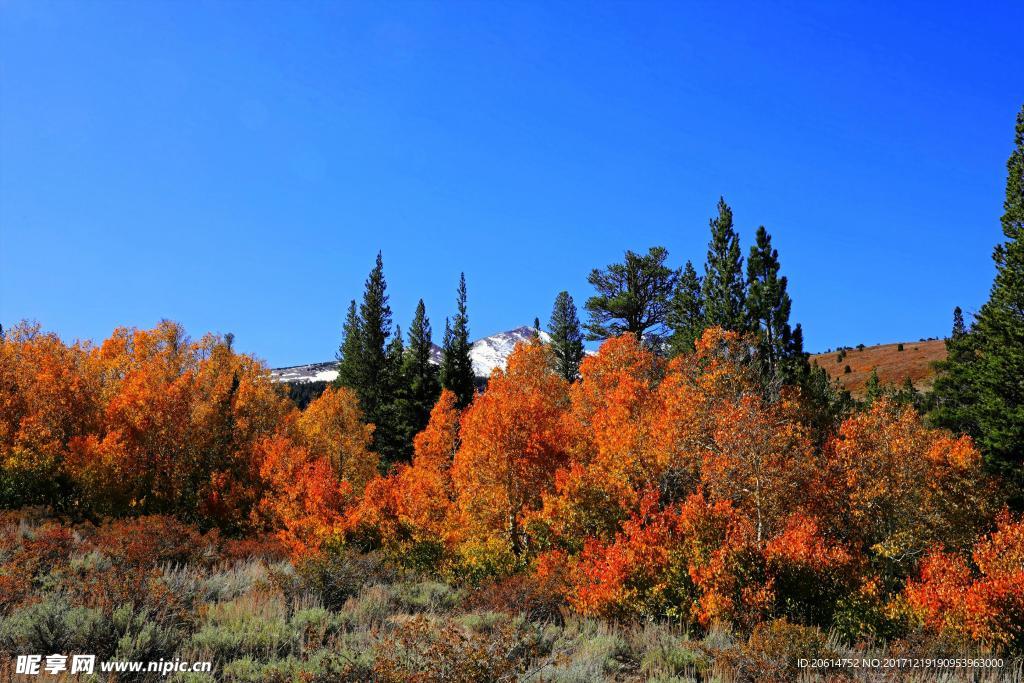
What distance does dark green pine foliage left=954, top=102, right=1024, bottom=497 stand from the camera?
111ft

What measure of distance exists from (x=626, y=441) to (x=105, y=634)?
67.1 feet

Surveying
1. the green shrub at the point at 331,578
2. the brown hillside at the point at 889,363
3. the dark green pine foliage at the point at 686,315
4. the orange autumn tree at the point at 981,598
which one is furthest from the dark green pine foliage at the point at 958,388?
the green shrub at the point at 331,578

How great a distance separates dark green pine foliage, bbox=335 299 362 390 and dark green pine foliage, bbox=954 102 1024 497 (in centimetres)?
5731

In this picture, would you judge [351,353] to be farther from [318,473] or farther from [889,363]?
[889,363]

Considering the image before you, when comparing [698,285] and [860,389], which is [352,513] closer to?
[698,285]

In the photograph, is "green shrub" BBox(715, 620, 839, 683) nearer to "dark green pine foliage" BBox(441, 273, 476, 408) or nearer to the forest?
the forest

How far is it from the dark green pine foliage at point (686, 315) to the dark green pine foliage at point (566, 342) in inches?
490

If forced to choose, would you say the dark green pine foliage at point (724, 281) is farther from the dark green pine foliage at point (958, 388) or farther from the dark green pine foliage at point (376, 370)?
the dark green pine foliage at point (376, 370)

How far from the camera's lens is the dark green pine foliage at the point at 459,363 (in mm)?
61750

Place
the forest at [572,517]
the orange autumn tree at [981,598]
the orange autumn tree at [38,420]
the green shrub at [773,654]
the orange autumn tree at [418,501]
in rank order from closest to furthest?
1. the green shrub at [773,654]
2. the forest at [572,517]
3. the orange autumn tree at [981,598]
4. the orange autumn tree at [418,501]
5. the orange autumn tree at [38,420]

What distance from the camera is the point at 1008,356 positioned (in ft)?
115

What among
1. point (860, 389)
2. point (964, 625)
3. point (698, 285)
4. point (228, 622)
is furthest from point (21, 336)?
point (860, 389)

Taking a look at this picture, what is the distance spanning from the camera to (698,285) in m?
49.7

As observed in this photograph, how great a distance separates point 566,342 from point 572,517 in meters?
38.9
